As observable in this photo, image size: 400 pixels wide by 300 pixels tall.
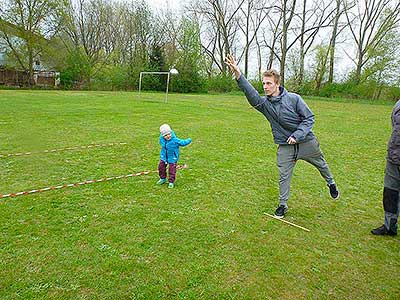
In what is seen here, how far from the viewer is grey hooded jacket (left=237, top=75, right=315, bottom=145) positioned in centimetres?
371

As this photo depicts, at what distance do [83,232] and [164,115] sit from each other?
11.0m

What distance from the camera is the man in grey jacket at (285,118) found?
12.1 ft

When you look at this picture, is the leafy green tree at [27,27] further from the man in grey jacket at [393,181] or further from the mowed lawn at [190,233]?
the man in grey jacket at [393,181]

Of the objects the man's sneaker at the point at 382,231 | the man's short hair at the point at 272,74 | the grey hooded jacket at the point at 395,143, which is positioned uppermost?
the man's short hair at the point at 272,74

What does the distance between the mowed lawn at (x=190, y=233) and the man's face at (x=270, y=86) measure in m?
1.52

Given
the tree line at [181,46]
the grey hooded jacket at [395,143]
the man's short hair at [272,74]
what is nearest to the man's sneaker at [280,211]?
the grey hooded jacket at [395,143]

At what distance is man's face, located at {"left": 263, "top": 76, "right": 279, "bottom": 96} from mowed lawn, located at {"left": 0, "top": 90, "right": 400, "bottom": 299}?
4.97 ft

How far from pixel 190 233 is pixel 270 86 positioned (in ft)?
6.05

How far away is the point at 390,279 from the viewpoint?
113 inches

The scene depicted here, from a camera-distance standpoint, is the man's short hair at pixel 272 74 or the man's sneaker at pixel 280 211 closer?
the man's short hair at pixel 272 74

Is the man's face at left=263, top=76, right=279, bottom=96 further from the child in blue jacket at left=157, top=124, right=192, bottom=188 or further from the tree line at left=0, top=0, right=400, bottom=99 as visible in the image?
the tree line at left=0, top=0, right=400, bottom=99

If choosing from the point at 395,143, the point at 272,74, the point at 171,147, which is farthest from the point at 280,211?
the point at 171,147

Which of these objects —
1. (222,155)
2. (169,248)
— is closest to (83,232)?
(169,248)

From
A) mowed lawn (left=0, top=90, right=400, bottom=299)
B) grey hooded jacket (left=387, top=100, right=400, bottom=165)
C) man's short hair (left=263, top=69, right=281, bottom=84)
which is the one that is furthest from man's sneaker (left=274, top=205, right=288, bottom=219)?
man's short hair (left=263, top=69, right=281, bottom=84)
